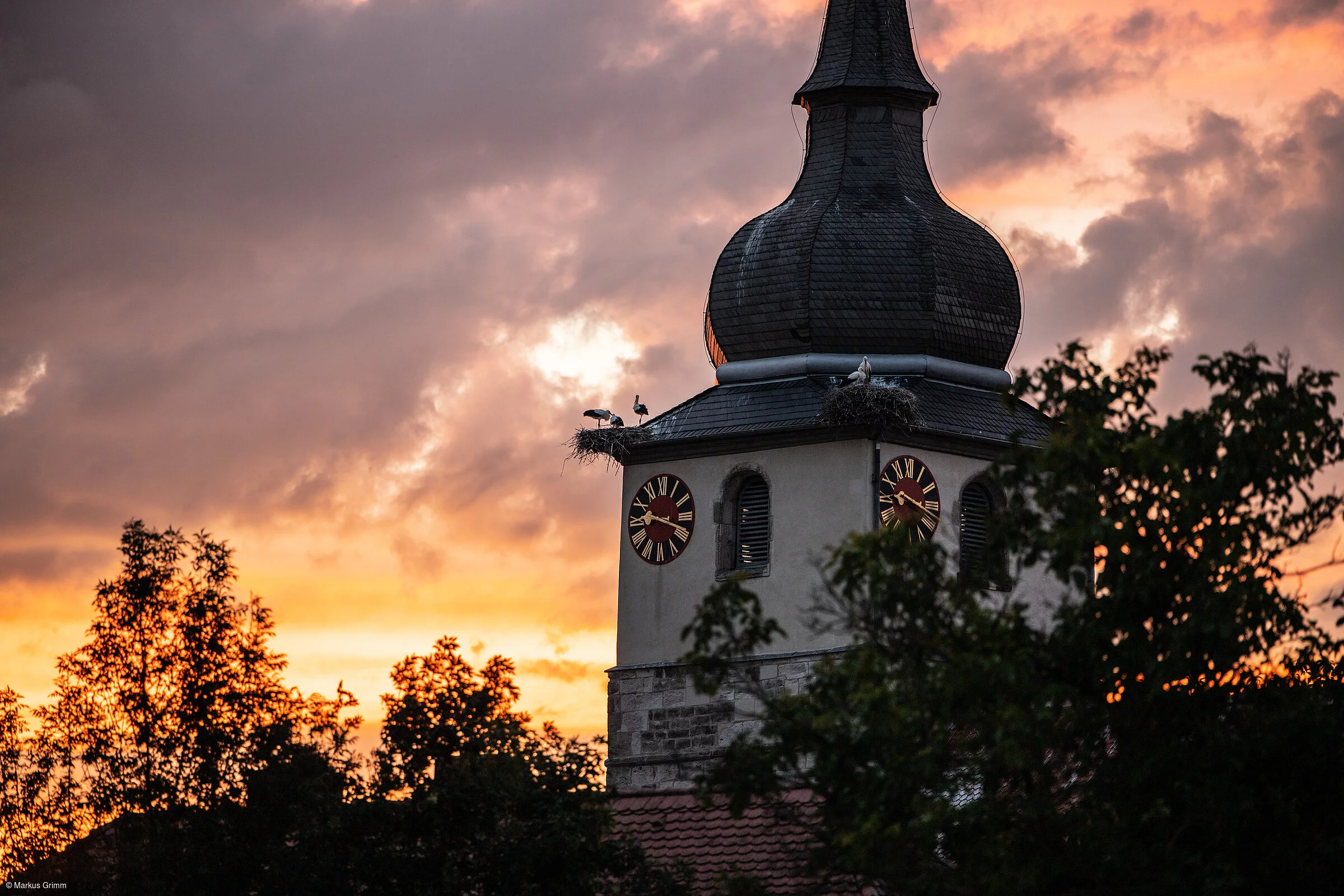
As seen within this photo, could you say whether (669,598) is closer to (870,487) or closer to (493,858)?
(870,487)

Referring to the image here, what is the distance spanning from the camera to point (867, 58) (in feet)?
137

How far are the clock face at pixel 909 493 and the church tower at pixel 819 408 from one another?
0.11ft

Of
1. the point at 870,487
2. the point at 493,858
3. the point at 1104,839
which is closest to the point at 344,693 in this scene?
the point at 493,858

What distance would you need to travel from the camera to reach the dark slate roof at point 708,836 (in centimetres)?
3322

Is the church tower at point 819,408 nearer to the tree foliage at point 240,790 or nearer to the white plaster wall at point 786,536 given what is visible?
the white plaster wall at point 786,536

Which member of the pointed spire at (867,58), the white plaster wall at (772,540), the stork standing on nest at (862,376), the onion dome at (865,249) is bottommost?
the white plaster wall at (772,540)

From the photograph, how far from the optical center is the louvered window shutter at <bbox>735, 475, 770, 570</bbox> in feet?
129

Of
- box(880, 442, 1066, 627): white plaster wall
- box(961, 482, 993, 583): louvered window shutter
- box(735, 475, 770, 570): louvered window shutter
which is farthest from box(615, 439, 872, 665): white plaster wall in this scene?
box(961, 482, 993, 583): louvered window shutter

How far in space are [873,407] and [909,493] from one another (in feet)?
5.13

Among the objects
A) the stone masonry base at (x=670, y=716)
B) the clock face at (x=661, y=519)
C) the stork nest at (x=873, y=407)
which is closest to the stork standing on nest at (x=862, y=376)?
the stork nest at (x=873, y=407)

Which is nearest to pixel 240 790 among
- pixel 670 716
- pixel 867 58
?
pixel 670 716

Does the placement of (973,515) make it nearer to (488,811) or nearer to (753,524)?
(753,524)

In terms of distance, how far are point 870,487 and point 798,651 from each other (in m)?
2.66

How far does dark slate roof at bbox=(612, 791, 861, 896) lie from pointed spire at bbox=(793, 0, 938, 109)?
11.9m
